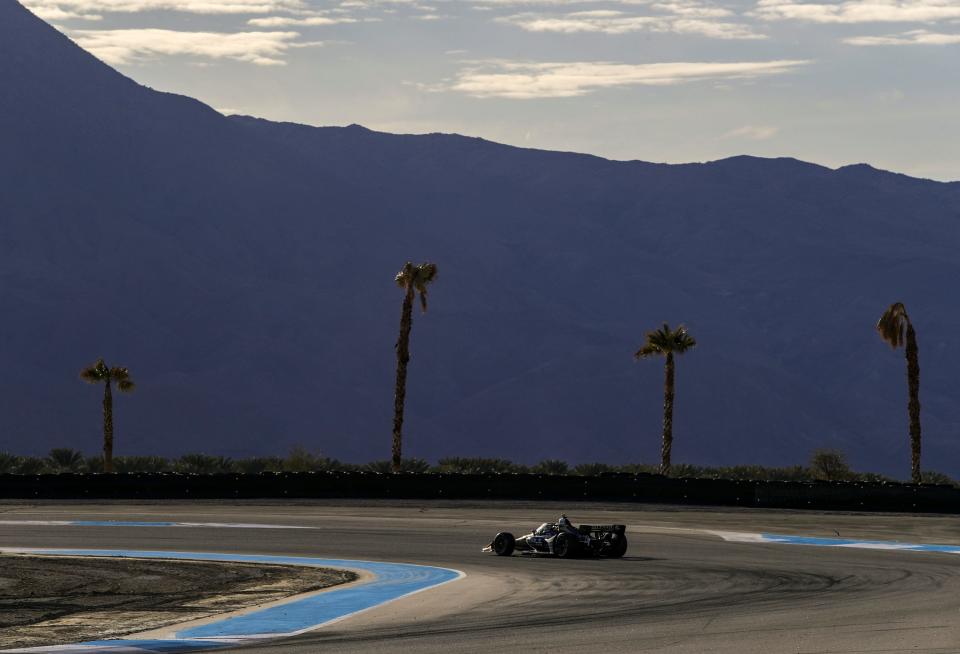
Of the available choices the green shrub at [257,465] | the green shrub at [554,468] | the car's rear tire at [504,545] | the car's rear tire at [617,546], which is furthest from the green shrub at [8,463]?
the car's rear tire at [617,546]

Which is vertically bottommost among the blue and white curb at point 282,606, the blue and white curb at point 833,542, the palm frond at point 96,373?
the blue and white curb at point 282,606

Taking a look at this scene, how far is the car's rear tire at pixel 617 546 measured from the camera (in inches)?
1077

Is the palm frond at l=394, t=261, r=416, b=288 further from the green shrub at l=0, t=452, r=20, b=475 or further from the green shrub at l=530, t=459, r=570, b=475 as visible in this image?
the green shrub at l=0, t=452, r=20, b=475

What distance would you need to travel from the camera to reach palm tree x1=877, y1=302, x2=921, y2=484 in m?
60.3

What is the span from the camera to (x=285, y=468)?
6831 cm

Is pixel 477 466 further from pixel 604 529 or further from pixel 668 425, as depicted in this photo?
pixel 604 529

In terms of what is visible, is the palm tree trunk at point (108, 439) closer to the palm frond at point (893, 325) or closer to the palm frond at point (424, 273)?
the palm frond at point (424, 273)

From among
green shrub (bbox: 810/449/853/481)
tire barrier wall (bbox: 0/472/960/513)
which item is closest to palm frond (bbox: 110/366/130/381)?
tire barrier wall (bbox: 0/472/960/513)

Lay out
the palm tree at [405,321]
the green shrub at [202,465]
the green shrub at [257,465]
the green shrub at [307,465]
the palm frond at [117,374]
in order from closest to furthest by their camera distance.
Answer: the palm tree at [405,321] → the green shrub at [202,465] → the green shrub at [307,465] → the green shrub at [257,465] → the palm frond at [117,374]

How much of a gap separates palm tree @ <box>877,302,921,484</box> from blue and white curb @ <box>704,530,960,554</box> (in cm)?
2628

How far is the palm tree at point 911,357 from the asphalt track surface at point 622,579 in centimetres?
1760

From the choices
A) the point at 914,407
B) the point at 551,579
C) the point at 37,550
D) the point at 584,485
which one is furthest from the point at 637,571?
the point at 914,407

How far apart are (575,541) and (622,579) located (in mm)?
4597

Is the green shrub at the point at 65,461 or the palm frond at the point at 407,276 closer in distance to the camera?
the green shrub at the point at 65,461
